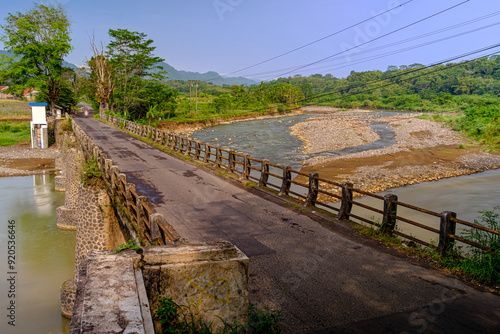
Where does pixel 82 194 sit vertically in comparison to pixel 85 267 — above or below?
below

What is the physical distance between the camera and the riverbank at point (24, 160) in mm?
34125

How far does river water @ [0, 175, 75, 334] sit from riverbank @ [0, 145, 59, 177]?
23.7 ft

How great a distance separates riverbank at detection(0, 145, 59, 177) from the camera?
3412 cm

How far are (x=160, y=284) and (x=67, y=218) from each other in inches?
733

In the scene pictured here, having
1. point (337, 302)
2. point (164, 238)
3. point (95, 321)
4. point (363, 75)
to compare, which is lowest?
point (337, 302)

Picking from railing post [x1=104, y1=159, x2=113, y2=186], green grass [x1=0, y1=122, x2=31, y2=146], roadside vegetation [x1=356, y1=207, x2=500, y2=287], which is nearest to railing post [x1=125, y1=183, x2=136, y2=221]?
railing post [x1=104, y1=159, x2=113, y2=186]

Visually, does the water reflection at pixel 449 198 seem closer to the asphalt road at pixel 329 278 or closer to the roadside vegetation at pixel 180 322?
the asphalt road at pixel 329 278

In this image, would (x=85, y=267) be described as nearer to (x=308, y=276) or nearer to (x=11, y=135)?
(x=308, y=276)

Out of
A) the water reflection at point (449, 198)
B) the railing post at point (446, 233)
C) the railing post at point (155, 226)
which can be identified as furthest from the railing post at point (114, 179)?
the water reflection at point (449, 198)

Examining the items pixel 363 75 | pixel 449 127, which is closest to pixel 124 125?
pixel 449 127

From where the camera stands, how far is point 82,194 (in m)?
13.2

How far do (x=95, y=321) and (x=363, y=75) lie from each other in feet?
475

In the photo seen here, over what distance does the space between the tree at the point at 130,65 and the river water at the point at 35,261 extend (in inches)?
1104

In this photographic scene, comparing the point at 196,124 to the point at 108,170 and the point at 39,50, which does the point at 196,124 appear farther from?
the point at 108,170
